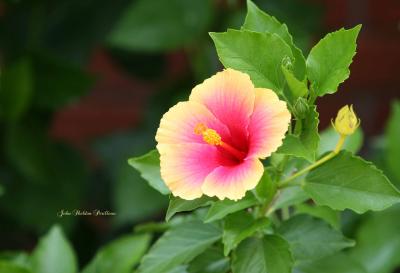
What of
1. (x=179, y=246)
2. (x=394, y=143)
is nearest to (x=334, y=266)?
(x=179, y=246)

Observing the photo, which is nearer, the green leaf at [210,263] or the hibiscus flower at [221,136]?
the hibiscus flower at [221,136]

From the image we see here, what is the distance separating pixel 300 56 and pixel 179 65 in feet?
3.93

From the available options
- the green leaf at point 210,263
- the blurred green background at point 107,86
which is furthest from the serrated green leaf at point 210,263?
the blurred green background at point 107,86

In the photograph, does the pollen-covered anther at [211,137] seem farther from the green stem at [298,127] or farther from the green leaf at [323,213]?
the green leaf at [323,213]

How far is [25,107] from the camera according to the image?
1378mm

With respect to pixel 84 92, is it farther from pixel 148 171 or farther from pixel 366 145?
pixel 366 145

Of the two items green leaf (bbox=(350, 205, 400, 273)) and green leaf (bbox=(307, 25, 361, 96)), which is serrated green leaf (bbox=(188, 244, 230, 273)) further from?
green leaf (bbox=(350, 205, 400, 273))

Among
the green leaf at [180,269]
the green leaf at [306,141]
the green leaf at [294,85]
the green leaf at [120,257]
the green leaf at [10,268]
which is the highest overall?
the green leaf at [294,85]

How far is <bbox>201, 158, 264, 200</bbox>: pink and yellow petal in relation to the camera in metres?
0.60

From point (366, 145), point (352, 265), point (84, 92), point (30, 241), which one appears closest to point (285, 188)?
point (352, 265)

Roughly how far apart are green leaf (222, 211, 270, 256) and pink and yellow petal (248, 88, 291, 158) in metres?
0.09

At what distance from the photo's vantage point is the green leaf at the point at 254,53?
0.64 meters

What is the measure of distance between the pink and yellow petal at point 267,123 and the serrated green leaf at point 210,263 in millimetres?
168

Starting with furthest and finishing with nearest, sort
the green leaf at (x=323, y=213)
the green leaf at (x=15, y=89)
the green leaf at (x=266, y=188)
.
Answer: the green leaf at (x=15, y=89) < the green leaf at (x=323, y=213) < the green leaf at (x=266, y=188)
